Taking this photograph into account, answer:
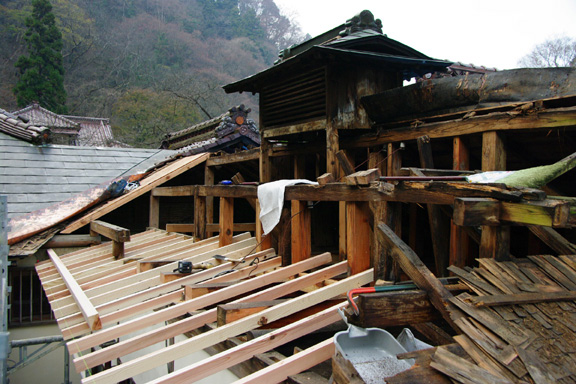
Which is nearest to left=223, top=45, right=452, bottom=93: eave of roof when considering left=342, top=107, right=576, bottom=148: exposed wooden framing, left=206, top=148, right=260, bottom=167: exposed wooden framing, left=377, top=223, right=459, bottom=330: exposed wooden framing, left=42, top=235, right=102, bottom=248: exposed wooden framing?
→ left=342, top=107, right=576, bottom=148: exposed wooden framing

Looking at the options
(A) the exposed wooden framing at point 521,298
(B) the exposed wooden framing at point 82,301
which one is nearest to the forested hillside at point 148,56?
(B) the exposed wooden framing at point 82,301

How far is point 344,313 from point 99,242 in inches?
316

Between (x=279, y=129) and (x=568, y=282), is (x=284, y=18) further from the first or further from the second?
(x=568, y=282)

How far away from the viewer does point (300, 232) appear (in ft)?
17.7

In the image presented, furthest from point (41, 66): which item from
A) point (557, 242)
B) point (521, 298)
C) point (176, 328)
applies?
point (521, 298)

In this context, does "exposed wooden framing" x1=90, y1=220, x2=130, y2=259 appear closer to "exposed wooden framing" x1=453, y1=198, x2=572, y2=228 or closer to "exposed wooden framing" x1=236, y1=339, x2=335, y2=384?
"exposed wooden framing" x1=236, y1=339, x2=335, y2=384

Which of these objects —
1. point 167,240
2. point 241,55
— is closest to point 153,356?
point 167,240

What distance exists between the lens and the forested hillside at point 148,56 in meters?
28.3

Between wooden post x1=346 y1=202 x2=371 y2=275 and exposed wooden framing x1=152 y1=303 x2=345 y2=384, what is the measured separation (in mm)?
1025

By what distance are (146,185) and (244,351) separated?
7.65 metres

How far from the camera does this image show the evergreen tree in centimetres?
2390

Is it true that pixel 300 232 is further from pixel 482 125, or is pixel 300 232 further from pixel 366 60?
pixel 366 60

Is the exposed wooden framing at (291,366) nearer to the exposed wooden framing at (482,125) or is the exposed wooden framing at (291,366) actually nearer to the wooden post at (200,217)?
the exposed wooden framing at (482,125)

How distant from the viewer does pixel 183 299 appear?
499cm
